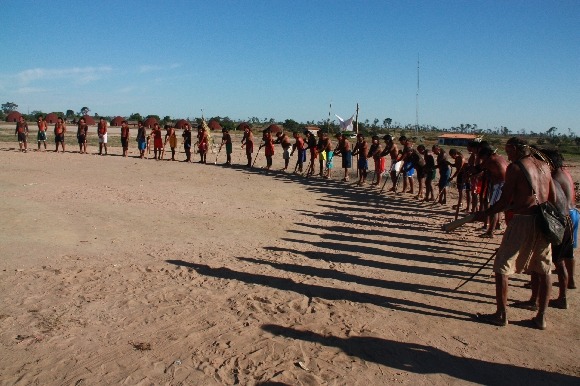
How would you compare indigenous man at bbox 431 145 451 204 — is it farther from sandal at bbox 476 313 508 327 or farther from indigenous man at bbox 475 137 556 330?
sandal at bbox 476 313 508 327

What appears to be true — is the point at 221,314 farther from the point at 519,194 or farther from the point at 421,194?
the point at 421,194

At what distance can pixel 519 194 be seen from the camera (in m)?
4.70

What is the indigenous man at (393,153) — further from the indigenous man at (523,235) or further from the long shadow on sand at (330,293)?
the indigenous man at (523,235)

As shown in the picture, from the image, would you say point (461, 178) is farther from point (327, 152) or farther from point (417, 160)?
point (327, 152)

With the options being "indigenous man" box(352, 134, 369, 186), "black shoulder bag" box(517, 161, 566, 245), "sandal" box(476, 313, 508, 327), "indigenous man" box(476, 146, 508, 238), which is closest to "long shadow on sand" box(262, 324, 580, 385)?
"sandal" box(476, 313, 508, 327)

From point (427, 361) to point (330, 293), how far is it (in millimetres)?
1671

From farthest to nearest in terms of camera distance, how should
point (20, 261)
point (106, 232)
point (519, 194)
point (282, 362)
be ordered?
point (106, 232) < point (20, 261) < point (519, 194) < point (282, 362)

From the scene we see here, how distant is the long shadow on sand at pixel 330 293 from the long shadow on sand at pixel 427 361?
91 cm

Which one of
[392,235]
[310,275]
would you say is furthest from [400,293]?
[392,235]

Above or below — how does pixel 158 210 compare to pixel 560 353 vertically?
above

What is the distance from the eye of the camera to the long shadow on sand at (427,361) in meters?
3.87

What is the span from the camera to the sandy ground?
3.90 m

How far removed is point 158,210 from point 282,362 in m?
6.51

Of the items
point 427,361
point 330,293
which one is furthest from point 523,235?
point 330,293
